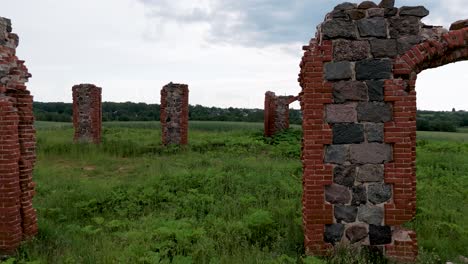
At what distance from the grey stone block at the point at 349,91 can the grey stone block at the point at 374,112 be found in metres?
0.12

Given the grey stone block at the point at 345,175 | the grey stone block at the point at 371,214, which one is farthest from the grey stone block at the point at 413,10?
the grey stone block at the point at 371,214

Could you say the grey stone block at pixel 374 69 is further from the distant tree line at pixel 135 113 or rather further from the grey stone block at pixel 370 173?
the distant tree line at pixel 135 113

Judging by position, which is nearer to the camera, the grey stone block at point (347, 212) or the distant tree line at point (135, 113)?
the grey stone block at point (347, 212)

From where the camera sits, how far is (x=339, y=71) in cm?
594

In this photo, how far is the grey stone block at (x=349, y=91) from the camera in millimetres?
5926

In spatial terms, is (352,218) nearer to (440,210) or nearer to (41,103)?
(440,210)

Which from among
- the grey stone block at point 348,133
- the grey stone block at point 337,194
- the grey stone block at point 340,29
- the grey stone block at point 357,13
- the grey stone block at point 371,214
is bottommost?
the grey stone block at point 371,214

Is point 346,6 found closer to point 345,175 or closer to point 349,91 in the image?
point 349,91

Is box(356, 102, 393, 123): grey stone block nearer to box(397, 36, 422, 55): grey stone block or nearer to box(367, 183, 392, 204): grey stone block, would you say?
box(397, 36, 422, 55): grey stone block

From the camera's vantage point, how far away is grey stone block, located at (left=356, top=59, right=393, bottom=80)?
5.88 m

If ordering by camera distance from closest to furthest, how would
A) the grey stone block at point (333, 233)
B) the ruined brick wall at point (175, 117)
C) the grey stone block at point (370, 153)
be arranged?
the grey stone block at point (370, 153)
the grey stone block at point (333, 233)
the ruined brick wall at point (175, 117)

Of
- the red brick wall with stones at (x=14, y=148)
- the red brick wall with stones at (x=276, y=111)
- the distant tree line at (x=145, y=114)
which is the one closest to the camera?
the red brick wall with stones at (x=14, y=148)

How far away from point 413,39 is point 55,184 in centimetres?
921

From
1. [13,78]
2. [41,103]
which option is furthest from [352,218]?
[41,103]
